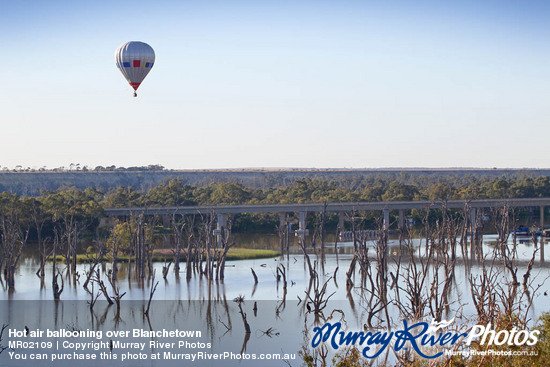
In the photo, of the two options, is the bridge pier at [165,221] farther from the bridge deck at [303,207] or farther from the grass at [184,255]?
the grass at [184,255]

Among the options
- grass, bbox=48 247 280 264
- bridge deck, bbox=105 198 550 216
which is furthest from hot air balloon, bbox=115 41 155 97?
bridge deck, bbox=105 198 550 216

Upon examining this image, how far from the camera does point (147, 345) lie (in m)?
35.1

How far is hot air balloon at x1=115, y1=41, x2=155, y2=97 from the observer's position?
54.3 metres

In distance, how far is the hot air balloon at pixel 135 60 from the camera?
54312 millimetres

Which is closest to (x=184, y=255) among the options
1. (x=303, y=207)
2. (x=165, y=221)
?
(x=303, y=207)

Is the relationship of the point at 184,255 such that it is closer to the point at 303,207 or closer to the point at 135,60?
the point at 135,60

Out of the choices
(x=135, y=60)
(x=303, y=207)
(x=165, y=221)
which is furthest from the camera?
(x=165, y=221)

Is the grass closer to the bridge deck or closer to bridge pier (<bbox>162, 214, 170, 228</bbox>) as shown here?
the bridge deck

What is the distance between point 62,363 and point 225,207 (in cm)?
5835

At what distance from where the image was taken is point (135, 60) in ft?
178

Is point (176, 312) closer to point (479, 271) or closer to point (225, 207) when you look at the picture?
point (479, 271)

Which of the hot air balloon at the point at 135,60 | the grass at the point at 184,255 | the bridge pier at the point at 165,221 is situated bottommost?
the grass at the point at 184,255

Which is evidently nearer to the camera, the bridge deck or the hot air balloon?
the hot air balloon

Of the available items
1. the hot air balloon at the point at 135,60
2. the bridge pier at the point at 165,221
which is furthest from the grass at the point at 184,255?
the bridge pier at the point at 165,221
